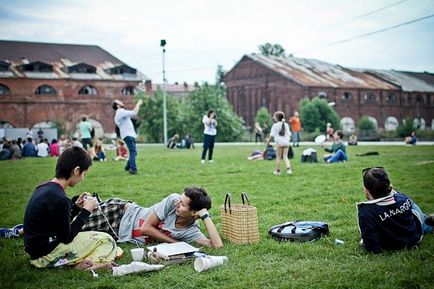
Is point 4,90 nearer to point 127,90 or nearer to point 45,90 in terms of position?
point 45,90

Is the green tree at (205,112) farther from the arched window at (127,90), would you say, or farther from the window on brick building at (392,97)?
the window on brick building at (392,97)

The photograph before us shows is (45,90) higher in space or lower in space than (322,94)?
higher

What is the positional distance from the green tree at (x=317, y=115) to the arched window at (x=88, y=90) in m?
25.0

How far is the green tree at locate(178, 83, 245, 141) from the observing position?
49000 millimetres

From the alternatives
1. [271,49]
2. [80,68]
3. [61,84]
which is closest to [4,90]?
[61,84]

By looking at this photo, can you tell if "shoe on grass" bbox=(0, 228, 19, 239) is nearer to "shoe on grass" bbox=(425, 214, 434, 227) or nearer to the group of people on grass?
the group of people on grass

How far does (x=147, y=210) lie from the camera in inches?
258

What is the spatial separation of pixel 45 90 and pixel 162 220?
170 feet

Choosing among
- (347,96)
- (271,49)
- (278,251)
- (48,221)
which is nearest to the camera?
(48,221)

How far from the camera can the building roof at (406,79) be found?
62062mm

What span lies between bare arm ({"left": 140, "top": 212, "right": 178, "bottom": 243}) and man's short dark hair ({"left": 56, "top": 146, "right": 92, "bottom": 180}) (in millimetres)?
1331

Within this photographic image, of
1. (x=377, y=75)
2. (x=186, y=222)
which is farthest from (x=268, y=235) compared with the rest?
(x=377, y=75)

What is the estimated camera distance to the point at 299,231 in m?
6.45

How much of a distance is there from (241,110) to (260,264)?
213ft
